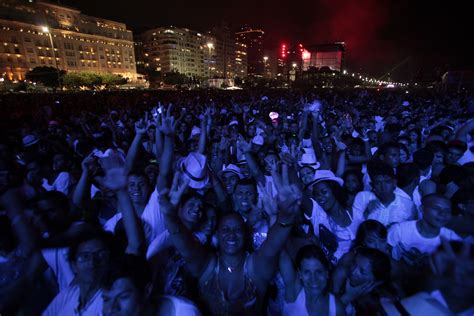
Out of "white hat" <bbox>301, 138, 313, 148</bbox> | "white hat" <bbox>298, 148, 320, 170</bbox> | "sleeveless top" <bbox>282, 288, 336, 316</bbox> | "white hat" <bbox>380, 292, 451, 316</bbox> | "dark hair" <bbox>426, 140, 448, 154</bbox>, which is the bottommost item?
"sleeveless top" <bbox>282, 288, 336, 316</bbox>

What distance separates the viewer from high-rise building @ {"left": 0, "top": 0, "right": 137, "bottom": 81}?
61106mm

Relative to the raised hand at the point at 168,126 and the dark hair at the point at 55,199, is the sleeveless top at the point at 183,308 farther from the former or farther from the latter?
the raised hand at the point at 168,126

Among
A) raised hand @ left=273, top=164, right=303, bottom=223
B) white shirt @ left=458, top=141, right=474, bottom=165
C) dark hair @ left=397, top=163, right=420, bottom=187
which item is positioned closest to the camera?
raised hand @ left=273, top=164, right=303, bottom=223

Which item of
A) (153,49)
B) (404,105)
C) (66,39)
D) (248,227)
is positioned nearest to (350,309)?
(248,227)

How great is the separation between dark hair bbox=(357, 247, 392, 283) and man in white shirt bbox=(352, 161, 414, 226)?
39.1 inches

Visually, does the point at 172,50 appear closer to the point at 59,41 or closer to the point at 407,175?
the point at 59,41

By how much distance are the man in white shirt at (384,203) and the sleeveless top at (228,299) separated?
159 centimetres

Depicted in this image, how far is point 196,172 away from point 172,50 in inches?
4258

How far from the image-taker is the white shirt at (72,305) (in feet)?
5.70

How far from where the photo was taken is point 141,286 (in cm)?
161

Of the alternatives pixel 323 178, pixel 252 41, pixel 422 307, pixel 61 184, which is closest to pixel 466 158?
pixel 323 178

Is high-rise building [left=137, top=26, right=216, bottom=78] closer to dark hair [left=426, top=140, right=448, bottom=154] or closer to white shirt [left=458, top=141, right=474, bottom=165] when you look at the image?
dark hair [left=426, top=140, right=448, bottom=154]

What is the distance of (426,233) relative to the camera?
7.93 feet

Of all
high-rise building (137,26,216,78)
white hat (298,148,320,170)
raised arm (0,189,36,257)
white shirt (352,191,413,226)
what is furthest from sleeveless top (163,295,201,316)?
high-rise building (137,26,216,78)
